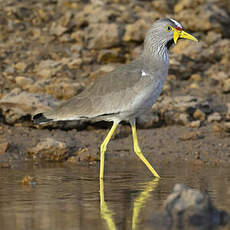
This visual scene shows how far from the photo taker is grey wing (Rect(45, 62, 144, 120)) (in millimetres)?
7504

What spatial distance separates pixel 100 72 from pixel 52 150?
133 inches

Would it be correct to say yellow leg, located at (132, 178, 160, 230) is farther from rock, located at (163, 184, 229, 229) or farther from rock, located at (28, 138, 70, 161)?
rock, located at (28, 138, 70, 161)

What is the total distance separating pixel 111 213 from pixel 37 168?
9.38ft

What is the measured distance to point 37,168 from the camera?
25.3ft

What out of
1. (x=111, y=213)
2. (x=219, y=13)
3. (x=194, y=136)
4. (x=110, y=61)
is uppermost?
(x=219, y=13)

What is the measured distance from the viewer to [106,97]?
301 inches

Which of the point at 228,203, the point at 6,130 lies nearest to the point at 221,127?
the point at 6,130

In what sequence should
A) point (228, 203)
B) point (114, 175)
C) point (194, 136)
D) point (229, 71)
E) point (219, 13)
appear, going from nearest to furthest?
point (228, 203) → point (114, 175) → point (194, 136) → point (229, 71) → point (219, 13)

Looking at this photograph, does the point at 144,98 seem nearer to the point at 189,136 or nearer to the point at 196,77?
the point at 189,136

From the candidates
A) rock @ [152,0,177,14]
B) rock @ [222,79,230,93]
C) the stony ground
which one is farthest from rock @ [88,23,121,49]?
rock @ [222,79,230,93]

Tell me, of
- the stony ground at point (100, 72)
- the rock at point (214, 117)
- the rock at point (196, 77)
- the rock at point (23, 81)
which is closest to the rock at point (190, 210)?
the stony ground at point (100, 72)

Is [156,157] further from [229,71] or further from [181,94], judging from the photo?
[229,71]

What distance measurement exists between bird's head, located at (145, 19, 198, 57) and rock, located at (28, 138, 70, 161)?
75.1 inches

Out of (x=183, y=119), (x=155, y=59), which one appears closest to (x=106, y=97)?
(x=155, y=59)
